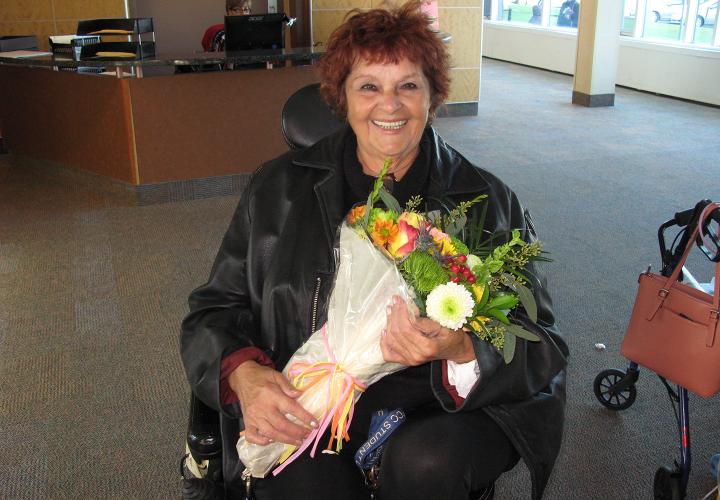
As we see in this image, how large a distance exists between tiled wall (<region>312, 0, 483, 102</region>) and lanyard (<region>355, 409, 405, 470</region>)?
670cm

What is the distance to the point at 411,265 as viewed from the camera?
1.34 meters

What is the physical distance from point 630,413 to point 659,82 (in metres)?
7.79

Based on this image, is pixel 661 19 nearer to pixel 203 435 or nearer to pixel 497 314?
pixel 497 314

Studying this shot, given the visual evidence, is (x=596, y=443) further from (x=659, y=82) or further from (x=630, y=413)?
(x=659, y=82)

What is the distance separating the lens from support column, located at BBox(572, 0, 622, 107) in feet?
28.2

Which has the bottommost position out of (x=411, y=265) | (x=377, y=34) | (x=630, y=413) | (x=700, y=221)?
(x=630, y=413)

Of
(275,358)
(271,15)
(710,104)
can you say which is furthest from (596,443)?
(710,104)

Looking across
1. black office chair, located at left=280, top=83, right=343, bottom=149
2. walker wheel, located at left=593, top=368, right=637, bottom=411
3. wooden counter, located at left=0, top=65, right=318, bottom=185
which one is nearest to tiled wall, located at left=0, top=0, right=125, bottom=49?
wooden counter, located at left=0, top=65, right=318, bottom=185

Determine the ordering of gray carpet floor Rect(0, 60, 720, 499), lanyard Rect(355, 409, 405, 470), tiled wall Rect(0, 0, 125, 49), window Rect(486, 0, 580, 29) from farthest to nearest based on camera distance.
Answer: window Rect(486, 0, 580, 29) < tiled wall Rect(0, 0, 125, 49) < gray carpet floor Rect(0, 60, 720, 499) < lanyard Rect(355, 409, 405, 470)

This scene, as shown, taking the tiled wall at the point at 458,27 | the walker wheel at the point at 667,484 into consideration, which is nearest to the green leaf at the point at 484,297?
the walker wheel at the point at 667,484

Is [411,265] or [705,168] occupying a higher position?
[411,265]

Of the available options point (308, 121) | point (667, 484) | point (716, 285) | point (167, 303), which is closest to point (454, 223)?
point (308, 121)

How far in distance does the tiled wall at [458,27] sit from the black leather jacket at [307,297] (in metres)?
6.39

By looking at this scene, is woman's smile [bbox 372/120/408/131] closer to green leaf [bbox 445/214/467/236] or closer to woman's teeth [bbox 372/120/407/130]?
woman's teeth [bbox 372/120/407/130]
